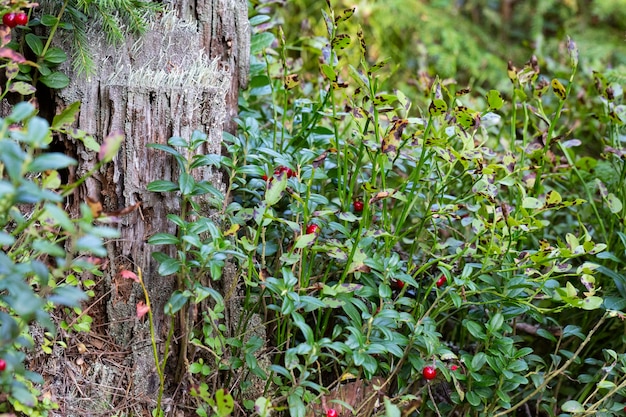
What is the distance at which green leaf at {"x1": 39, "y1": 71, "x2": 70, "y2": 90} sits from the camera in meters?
1.67

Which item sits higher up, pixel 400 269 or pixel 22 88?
pixel 22 88

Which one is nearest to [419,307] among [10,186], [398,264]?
[398,264]

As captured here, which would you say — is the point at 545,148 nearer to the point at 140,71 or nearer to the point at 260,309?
the point at 260,309

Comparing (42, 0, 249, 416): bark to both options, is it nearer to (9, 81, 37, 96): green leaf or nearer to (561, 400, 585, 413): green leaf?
(9, 81, 37, 96): green leaf

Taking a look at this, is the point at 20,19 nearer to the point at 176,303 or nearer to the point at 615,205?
the point at 176,303

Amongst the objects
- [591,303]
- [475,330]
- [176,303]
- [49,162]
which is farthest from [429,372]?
[49,162]

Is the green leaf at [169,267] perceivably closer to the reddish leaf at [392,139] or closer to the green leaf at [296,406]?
the green leaf at [296,406]

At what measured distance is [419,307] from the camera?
180 centimetres

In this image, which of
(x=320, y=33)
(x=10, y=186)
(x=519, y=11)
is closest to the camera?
(x=10, y=186)

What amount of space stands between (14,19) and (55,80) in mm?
197

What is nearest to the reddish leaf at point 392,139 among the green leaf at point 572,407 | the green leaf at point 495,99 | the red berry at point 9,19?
the green leaf at point 495,99

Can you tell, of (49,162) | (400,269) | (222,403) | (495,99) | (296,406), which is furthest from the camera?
(400,269)

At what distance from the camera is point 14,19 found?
1.51 m

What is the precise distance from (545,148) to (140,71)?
1150mm
